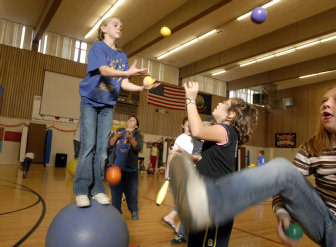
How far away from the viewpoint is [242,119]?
212cm

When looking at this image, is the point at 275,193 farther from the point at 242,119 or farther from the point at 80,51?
the point at 80,51

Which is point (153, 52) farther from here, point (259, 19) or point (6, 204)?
point (6, 204)

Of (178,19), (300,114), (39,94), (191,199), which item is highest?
(178,19)

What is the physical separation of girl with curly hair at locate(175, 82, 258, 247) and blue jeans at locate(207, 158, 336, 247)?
0.46 m

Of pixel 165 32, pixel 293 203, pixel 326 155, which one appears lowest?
pixel 293 203

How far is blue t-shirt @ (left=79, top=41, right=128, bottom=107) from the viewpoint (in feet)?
7.81

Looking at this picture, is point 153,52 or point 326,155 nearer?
point 326,155

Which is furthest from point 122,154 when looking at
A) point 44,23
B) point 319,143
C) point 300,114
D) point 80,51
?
point 300,114

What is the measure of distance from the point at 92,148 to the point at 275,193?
1.65 metres

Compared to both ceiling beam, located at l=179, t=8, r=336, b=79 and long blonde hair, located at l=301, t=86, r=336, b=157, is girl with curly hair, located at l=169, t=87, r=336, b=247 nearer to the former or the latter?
long blonde hair, located at l=301, t=86, r=336, b=157

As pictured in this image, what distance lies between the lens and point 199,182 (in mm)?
1196

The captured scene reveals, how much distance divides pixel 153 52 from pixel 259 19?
908 cm

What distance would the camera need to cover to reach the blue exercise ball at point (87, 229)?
1.88 m

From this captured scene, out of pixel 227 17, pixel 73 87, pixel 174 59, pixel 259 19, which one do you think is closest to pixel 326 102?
pixel 259 19
